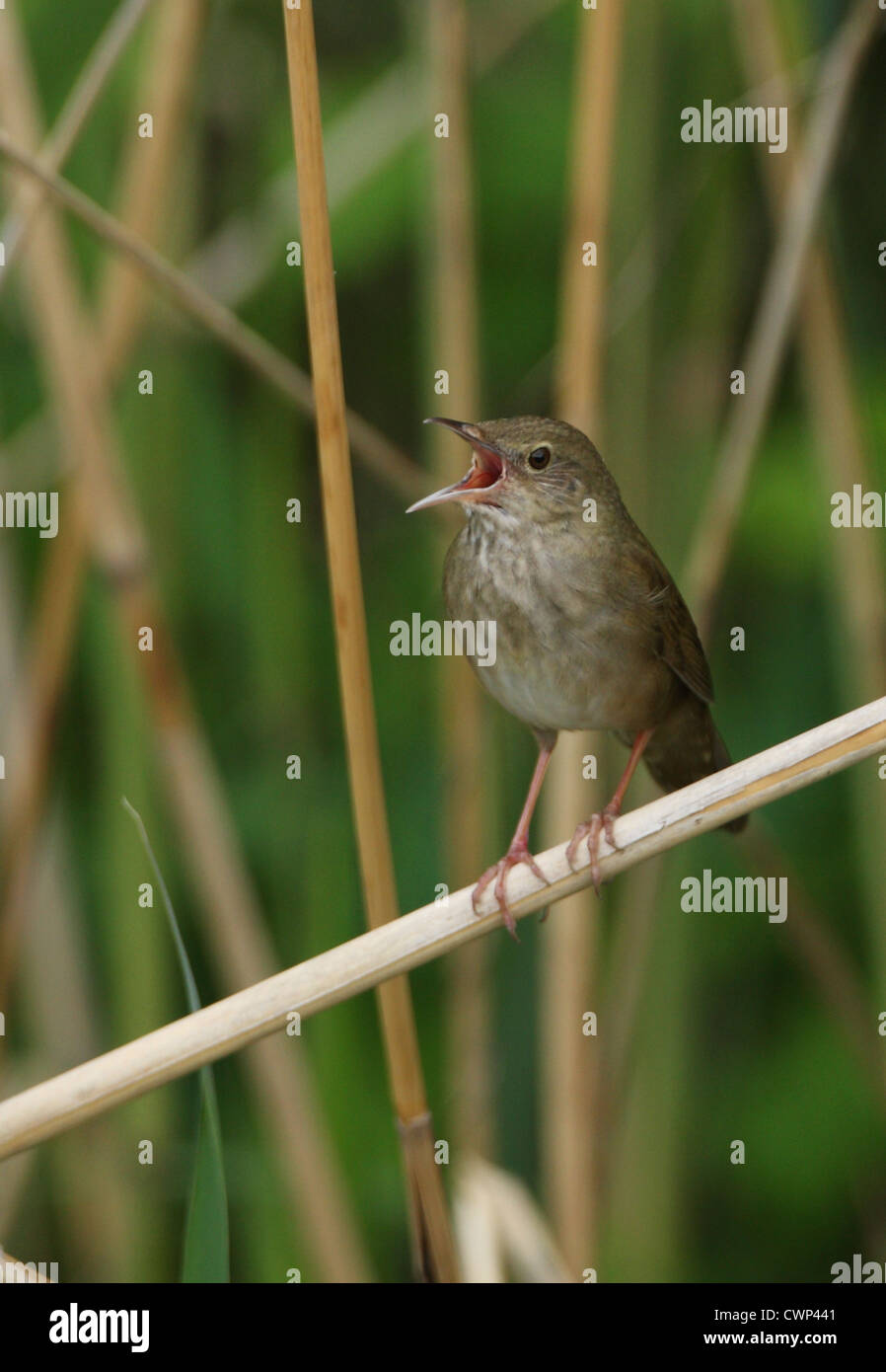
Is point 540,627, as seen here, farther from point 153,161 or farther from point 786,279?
point 153,161

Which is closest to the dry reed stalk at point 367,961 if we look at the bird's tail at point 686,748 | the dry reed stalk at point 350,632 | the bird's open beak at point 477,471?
the dry reed stalk at point 350,632

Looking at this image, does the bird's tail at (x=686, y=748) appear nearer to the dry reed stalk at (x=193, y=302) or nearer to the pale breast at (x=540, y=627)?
the pale breast at (x=540, y=627)

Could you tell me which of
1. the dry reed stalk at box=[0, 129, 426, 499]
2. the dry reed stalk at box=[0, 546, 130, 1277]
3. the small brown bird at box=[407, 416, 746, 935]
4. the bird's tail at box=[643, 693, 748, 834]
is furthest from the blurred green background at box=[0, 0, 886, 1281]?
the dry reed stalk at box=[0, 129, 426, 499]

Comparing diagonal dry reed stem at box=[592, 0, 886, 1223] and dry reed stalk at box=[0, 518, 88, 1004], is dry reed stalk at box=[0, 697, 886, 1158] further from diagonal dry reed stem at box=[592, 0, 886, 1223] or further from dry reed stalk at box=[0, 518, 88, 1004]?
dry reed stalk at box=[0, 518, 88, 1004]

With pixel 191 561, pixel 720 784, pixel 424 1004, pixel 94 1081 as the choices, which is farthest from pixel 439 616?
pixel 94 1081

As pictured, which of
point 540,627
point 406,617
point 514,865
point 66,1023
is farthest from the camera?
point 406,617

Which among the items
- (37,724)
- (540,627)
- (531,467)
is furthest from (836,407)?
(37,724)

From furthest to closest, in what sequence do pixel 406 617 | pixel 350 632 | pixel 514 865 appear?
1. pixel 406 617
2. pixel 514 865
3. pixel 350 632
